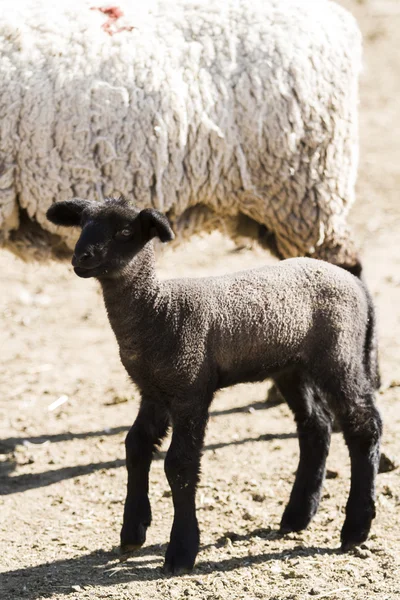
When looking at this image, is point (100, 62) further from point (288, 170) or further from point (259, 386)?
point (259, 386)

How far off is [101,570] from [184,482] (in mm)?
647

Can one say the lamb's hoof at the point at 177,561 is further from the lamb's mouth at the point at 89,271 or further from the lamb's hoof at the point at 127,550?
the lamb's mouth at the point at 89,271

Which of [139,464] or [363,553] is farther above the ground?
[139,464]

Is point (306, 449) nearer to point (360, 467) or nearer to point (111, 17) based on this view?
point (360, 467)

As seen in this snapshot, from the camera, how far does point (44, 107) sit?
629 cm

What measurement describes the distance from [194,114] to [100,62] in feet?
2.27

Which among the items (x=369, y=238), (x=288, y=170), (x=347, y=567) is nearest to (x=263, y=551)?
(x=347, y=567)

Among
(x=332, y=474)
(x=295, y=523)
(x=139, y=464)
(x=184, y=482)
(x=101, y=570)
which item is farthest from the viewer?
(x=332, y=474)

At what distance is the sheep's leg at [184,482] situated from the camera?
4625mm

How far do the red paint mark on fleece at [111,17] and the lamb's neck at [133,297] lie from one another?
95.4 inches

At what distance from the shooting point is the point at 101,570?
15.8ft

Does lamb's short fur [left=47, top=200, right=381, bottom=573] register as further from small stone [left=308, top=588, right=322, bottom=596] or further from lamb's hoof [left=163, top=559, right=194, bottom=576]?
small stone [left=308, top=588, right=322, bottom=596]

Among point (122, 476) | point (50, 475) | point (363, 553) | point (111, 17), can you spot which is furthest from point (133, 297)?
point (111, 17)

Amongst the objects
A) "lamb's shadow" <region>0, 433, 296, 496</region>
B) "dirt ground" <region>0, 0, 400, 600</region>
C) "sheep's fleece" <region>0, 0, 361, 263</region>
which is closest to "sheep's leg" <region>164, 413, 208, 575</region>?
"dirt ground" <region>0, 0, 400, 600</region>
